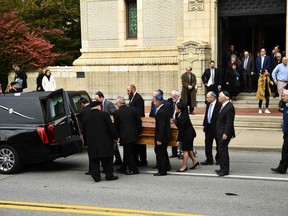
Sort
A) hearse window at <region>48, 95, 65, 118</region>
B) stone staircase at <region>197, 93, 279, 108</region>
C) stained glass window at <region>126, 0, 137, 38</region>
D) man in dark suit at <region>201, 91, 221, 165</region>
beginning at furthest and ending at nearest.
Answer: stained glass window at <region>126, 0, 137, 38</region>, stone staircase at <region>197, 93, 279, 108</region>, man in dark suit at <region>201, 91, 221, 165</region>, hearse window at <region>48, 95, 65, 118</region>

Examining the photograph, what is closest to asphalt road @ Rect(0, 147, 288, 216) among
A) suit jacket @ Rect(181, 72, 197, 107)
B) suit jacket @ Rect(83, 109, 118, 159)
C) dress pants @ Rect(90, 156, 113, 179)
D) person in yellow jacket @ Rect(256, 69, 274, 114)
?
dress pants @ Rect(90, 156, 113, 179)

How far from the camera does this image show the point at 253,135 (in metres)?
13.9

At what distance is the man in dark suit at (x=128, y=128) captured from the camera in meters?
9.70

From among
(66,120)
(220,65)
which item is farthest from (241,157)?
(220,65)

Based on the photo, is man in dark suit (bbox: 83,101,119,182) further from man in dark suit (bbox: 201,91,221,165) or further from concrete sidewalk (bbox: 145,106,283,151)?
concrete sidewalk (bbox: 145,106,283,151)

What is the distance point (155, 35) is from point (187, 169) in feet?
38.5

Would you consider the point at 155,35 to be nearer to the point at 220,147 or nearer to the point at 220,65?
the point at 220,65

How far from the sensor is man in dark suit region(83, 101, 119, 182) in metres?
9.17

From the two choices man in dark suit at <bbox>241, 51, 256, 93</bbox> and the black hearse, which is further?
man in dark suit at <bbox>241, 51, 256, 93</bbox>

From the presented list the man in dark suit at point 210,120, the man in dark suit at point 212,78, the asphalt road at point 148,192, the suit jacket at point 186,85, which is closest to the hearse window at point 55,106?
the asphalt road at point 148,192

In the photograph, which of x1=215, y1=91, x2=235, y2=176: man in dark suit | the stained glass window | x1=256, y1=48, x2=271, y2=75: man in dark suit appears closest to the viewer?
x1=215, y1=91, x2=235, y2=176: man in dark suit

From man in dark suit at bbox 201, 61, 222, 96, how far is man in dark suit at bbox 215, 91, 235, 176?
711 cm

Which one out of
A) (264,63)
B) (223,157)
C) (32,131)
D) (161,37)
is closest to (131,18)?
(161,37)

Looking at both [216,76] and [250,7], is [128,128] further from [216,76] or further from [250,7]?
[250,7]
